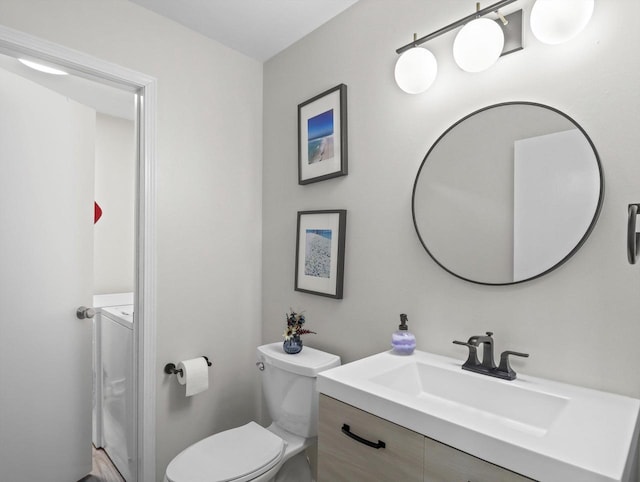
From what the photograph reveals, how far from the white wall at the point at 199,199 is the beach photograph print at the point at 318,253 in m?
0.47

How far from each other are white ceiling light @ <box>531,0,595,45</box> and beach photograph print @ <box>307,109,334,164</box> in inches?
37.1

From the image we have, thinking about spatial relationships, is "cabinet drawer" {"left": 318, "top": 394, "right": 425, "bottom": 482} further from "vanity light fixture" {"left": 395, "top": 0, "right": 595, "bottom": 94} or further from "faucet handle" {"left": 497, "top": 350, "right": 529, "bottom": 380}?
"vanity light fixture" {"left": 395, "top": 0, "right": 595, "bottom": 94}

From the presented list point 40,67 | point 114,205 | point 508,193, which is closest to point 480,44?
point 508,193

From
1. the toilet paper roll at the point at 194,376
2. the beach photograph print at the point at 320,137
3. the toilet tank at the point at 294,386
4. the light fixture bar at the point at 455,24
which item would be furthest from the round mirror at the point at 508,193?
the toilet paper roll at the point at 194,376

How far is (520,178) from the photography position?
123 centimetres

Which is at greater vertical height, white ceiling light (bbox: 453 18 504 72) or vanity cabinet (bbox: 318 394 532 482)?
white ceiling light (bbox: 453 18 504 72)

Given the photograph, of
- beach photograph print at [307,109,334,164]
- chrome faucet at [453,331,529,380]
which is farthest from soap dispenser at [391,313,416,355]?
beach photograph print at [307,109,334,164]

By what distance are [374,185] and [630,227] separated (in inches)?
37.9

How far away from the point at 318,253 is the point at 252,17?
124 cm

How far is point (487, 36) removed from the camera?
1212 mm

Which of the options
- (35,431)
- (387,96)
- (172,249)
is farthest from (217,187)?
(35,431)

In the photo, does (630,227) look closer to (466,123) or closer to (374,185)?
(466,123)

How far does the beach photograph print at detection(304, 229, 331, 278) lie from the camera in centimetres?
185

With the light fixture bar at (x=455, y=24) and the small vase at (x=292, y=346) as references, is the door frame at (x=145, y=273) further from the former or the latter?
the light fixture bar at (x=455, y=24)
